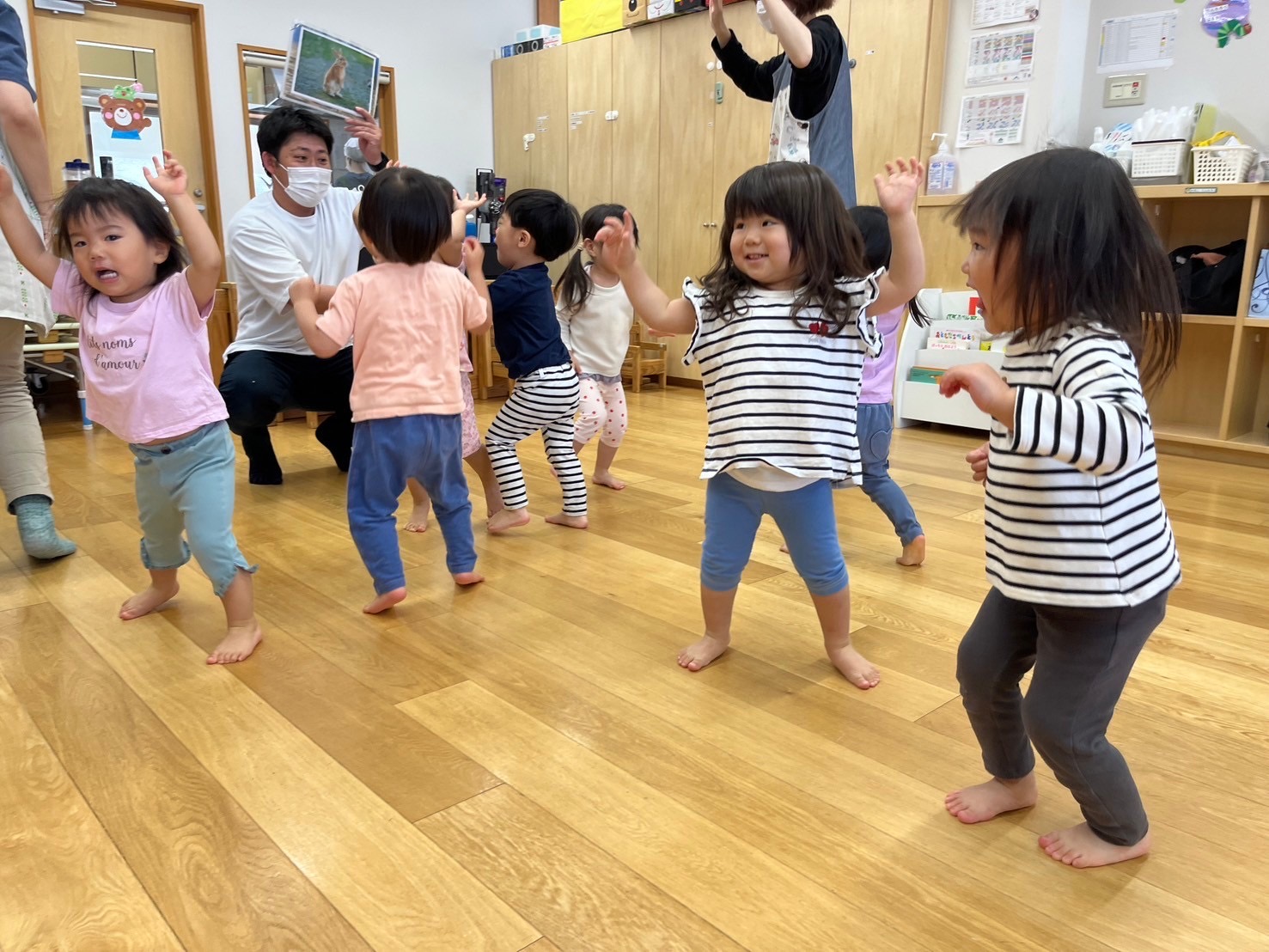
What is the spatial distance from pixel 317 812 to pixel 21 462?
153 centimetres

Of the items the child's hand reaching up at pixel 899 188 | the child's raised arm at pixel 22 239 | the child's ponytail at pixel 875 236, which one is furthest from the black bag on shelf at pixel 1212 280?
the child's raised arm at pixel 22 239

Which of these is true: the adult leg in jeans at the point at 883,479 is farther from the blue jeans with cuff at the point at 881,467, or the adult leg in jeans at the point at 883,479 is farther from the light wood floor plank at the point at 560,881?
the light wood floor plank at the point at 560,881

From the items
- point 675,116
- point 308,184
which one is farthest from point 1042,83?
point 308,184

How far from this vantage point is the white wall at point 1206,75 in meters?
3.48

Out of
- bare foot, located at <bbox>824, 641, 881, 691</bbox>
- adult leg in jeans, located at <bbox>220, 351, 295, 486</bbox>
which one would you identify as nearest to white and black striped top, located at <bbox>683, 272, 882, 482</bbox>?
bare foot, located at <bbox>824, 641, 881, 691</bbox>

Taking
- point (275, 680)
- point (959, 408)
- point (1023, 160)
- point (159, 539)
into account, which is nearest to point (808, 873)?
point (1023, 160)

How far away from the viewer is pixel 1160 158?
353 centimetres

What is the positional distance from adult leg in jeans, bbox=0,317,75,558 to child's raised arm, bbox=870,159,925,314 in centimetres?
194

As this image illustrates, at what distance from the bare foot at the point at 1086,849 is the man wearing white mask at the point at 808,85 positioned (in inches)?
59.5

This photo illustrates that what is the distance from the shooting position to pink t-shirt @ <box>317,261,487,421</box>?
184 centimetres

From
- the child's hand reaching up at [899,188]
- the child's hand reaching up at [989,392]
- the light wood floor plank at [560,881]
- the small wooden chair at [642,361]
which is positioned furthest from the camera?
the small wooden chair at [642,361]

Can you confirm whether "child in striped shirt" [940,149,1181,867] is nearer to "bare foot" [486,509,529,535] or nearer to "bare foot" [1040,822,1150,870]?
"bare foot" [1040,822,1150,870]

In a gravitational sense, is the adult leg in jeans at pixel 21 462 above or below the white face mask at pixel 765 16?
below

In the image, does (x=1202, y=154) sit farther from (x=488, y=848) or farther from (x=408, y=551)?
(x=488, y=848)
